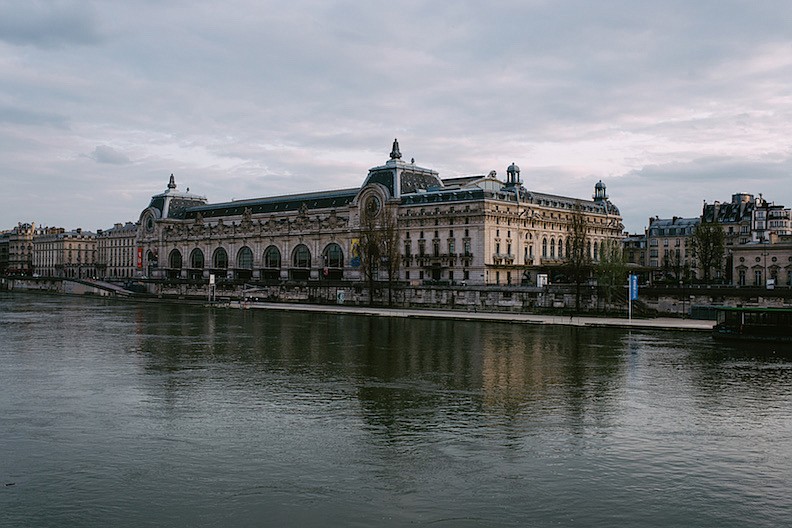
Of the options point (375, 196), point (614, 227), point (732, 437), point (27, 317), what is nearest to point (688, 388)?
point (732, 437)

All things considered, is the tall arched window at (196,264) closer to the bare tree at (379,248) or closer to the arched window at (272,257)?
the arched window at (272,257)

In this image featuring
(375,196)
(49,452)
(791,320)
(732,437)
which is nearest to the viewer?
(49,452)

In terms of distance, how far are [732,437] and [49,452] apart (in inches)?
978

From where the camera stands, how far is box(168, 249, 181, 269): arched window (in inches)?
6934

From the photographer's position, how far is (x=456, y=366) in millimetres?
48406

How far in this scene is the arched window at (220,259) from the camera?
163 metres

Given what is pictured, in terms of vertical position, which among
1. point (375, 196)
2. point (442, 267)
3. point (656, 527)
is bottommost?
point (656, 527)

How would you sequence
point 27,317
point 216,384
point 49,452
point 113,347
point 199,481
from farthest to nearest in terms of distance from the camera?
point 27,317 < point 113,347 < point 216,384 < point 49,452 < point 199,481

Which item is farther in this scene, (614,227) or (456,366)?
(614,227)

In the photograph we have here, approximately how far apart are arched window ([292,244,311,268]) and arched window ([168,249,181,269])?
136 ft

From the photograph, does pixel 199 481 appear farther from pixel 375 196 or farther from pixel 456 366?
pixel 375 196

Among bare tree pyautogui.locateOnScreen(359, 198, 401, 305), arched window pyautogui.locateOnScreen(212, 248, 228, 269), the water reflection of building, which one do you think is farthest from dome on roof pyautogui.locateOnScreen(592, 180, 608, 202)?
arched window pyautogui.locateOnScreen(212, 248, 228, 269)

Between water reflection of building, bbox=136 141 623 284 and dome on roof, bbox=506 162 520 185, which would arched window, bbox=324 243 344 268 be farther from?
dome on roof, bbox=506 162 520 185

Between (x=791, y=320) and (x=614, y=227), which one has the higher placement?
(x=614, y=227)
